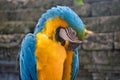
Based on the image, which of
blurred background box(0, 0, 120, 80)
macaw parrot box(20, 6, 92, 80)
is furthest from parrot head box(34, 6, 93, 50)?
blurred background box(0, 0, 120, 80)

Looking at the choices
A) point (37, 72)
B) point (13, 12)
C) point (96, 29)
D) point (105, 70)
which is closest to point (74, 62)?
point (37, 72)

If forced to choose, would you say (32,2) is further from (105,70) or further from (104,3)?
(105,70)

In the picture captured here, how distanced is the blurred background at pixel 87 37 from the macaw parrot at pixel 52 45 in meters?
1.11

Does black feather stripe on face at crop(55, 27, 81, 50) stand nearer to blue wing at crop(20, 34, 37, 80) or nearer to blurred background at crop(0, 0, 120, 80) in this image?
blue wing at crop(20, 34, 37, 80)

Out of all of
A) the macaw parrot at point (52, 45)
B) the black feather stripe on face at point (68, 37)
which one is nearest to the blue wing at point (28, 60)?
the macaw parrot at point (52, 45)

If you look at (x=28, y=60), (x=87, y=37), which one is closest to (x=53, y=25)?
(x=28, y=60)

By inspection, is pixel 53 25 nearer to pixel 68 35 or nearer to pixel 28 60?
pixel 68 35

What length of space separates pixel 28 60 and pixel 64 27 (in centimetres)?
21

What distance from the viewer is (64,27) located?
1.23 meters

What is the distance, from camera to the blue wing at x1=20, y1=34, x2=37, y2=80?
4.14ft

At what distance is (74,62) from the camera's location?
135cm

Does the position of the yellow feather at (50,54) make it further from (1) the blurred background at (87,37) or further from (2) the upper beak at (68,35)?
(1) the blurred background at (87,37)

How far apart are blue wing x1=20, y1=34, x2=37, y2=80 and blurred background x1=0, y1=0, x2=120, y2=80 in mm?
1154

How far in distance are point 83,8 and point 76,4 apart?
0.14 meters
